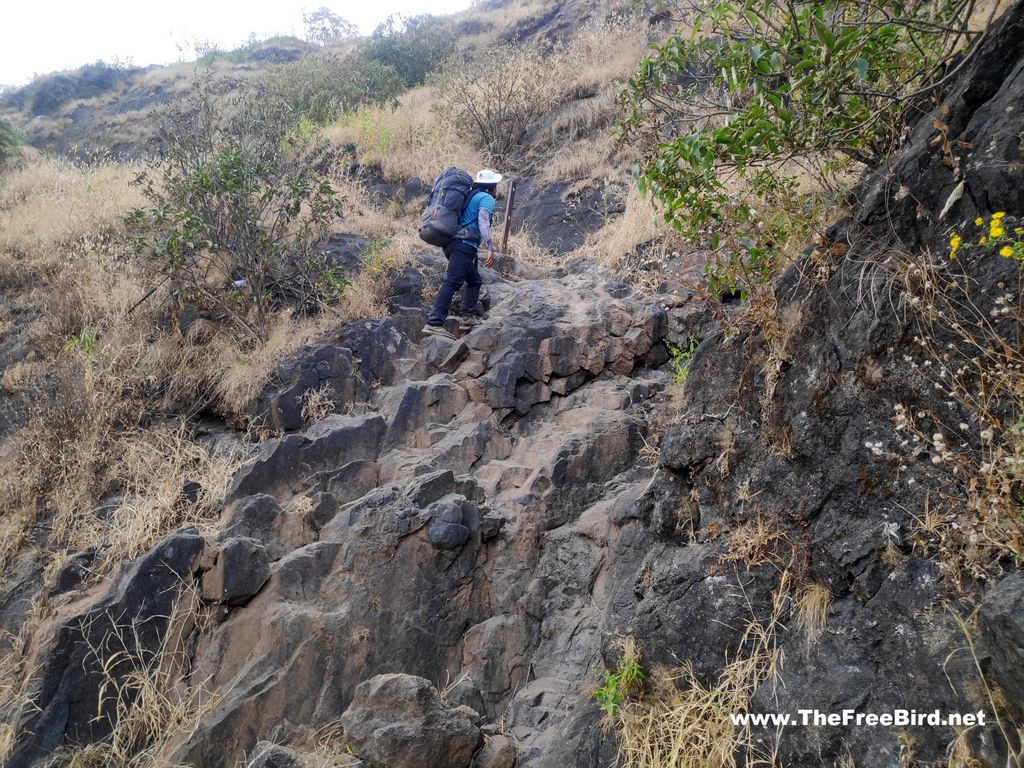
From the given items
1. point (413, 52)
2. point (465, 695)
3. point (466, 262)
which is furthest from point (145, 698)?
point (413, 52)

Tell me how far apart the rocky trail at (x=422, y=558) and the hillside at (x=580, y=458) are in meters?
0.02

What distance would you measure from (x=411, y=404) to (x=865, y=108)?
414 centimetres

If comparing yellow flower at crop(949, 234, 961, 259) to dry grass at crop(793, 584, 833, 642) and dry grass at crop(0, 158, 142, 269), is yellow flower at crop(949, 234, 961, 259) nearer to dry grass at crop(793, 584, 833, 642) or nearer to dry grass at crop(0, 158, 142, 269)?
dry grass at crop(793, 584, 833, 642)

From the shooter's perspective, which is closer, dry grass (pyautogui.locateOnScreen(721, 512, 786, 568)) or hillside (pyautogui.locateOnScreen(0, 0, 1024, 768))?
hillside (pyautogui.locateOnScreen(0, 0, 1024, 768))

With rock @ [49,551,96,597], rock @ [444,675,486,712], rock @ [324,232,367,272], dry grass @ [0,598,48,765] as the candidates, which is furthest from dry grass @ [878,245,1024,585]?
rock @ [324,232,367,272]

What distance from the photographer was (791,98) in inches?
164

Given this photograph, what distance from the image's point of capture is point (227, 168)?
311 inches

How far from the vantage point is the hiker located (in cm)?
765

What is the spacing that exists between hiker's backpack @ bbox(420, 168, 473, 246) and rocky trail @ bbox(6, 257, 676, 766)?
4.87ft

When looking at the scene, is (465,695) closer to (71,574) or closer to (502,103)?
(71,574)

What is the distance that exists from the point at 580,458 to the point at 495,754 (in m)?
2.37

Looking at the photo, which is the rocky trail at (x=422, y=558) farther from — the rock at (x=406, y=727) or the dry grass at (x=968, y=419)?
the dry grass at (x=968, y=419)

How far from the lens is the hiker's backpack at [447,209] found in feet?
24.9

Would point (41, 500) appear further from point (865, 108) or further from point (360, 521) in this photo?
point (865, 108)
